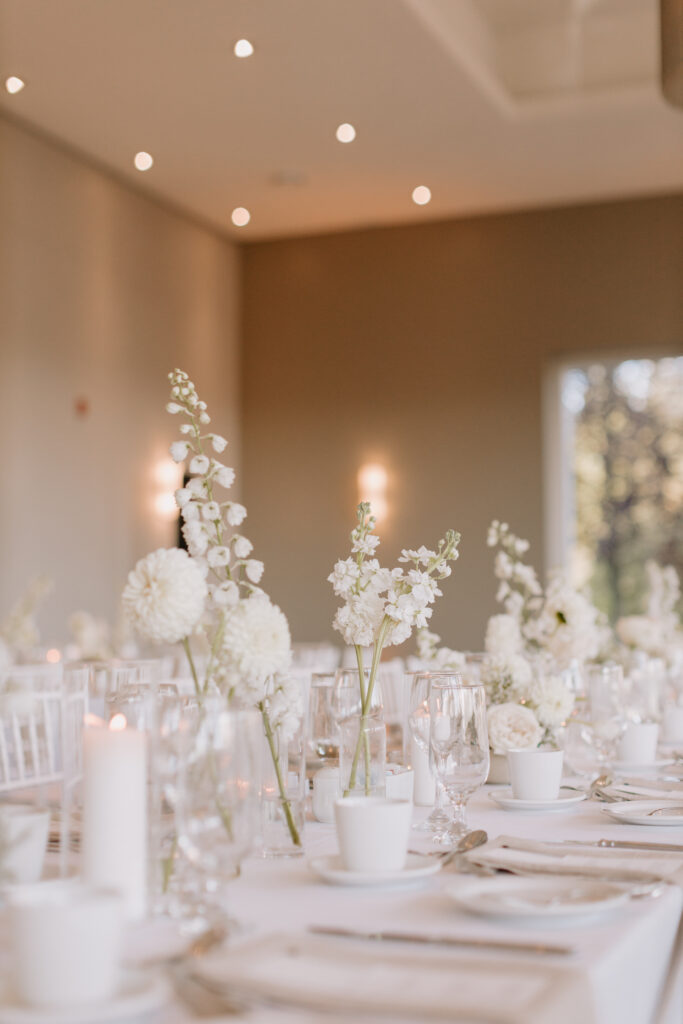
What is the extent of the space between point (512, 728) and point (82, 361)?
5694 mm

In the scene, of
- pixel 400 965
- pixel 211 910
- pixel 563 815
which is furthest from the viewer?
pixel 563 815

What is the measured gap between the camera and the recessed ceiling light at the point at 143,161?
746cm

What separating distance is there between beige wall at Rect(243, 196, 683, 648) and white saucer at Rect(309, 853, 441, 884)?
7.03 m

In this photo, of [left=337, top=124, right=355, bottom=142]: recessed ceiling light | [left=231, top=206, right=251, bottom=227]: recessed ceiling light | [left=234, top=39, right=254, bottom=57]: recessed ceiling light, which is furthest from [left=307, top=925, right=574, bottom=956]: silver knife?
[left=231, top=206, right=251, bottom=227]: recessed ceiling light

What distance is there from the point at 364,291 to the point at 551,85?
7.97ft

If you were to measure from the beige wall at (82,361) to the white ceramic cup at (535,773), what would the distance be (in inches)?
203

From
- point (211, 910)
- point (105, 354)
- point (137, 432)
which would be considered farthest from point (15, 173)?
point (211, 910)

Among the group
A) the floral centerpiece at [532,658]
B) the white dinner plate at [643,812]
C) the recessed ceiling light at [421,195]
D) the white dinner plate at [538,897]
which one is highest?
the recessed ceiling light at [421,195]

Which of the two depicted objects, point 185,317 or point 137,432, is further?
point 185,317

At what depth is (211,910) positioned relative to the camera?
1305 millimetres

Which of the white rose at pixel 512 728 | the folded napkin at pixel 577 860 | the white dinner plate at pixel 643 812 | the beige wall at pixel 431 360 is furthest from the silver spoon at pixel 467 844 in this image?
the beige wall at pixel 431 360

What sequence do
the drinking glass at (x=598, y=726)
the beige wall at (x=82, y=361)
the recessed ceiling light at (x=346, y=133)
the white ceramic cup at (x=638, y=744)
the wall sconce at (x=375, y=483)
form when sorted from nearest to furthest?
the drinking glass at (x=598, y=726) < the white ceramic cup at (x=638, y=744) < the beige wall at (x=82, y=361) < the recessed ceiling light at (x=346, y=133) < the wall sconce at (x=375, y=483)

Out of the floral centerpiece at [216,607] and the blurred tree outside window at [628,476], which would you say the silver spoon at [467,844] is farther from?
the blurred tree outside window at [628,476]

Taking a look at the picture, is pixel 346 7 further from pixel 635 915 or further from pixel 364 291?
pixel 635 915
